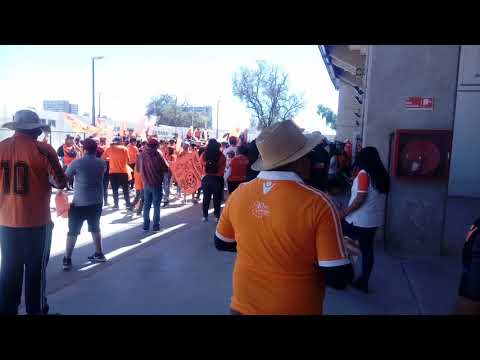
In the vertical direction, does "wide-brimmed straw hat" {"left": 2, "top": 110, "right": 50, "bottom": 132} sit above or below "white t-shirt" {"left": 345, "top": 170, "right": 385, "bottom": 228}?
above

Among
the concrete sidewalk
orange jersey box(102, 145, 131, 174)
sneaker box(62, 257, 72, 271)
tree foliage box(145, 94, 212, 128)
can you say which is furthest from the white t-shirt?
tree foliage box(145, 94, 212, 128)

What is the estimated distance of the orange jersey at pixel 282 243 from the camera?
189 centimetres

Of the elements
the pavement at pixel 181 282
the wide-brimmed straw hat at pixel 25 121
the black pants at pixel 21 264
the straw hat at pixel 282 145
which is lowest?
the pavement at pixel 181 282

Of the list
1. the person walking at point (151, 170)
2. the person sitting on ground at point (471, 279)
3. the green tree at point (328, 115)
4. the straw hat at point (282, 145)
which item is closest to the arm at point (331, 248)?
the straw hat at point (282, 145)

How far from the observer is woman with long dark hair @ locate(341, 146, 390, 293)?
4578 mm

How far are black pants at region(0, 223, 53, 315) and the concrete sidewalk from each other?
55 centimetres

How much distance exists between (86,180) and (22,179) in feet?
5.68

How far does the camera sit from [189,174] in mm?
11484

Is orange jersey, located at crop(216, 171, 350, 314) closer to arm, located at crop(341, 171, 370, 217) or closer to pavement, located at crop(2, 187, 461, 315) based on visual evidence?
pavement, located at crop(2, 187, 461, 315)

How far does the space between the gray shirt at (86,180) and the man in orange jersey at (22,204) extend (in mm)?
1596

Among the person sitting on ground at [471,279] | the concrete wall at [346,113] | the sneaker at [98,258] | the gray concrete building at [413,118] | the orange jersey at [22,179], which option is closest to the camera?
the person sitting on ground at [471,279]

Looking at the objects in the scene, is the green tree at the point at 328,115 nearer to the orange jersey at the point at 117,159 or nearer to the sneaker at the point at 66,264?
the orange jersey at the point at 117,159

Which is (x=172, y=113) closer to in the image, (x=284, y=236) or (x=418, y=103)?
(x=418, y=103)

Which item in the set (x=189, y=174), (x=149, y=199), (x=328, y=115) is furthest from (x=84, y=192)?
(x=328, y=115)
